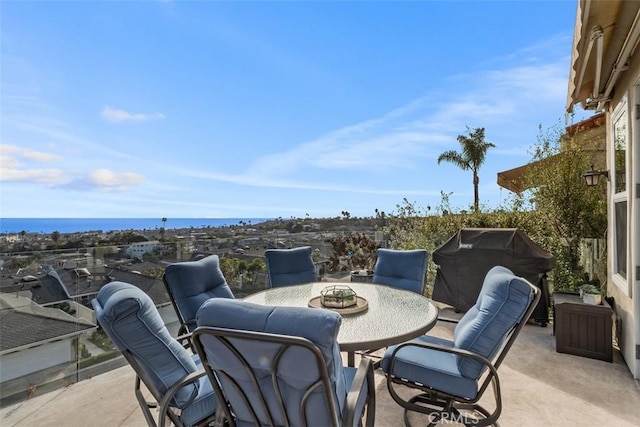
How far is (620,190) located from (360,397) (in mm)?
3826

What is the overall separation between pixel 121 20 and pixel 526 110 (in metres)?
7.01

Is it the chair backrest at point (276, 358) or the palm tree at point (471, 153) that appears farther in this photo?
the palm tree at point (471, 153)

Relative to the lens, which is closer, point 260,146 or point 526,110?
point 526,110

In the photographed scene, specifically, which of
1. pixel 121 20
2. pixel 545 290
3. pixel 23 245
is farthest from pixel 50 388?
pixel 545 290

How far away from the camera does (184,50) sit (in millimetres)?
5215

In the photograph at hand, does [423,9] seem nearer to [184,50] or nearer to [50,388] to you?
[184,50]

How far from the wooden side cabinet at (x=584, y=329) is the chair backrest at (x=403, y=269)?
1.64 metres

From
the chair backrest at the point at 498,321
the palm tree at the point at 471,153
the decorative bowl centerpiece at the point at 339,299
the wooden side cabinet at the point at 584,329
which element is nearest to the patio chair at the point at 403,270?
the decorative bowl centerpiece at the point at 339,299

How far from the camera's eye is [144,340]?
1.51 m

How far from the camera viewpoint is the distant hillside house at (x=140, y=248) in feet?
12.8

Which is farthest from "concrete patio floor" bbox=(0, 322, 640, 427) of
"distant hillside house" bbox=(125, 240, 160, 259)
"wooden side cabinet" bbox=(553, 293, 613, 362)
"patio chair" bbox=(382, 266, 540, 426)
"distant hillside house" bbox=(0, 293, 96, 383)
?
"distant hillside house" bbox=(125, 240, 160, 259)

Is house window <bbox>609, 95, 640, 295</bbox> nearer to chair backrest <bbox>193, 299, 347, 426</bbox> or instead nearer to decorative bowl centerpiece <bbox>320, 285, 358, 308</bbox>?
decorative bowl centerpiece <bbox>320, 285, 358, 308</bbox>

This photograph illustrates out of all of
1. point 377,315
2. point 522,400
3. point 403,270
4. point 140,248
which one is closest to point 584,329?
point 522,400

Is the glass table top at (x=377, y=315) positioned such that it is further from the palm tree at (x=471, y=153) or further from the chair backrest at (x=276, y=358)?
the palm tree at (x=471, y=153)
